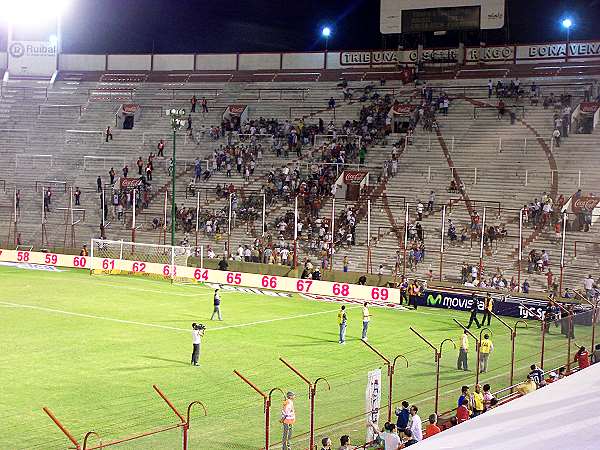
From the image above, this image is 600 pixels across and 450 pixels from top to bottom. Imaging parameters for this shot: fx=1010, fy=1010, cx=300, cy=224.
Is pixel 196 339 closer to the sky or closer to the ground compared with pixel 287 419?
closer to the sky

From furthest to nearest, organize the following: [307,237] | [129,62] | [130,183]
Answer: [129,62] → [130,183] → [307,237]

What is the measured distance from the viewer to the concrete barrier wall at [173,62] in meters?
81.6

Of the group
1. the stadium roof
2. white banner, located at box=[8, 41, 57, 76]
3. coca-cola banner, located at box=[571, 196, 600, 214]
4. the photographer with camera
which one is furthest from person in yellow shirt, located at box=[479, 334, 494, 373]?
white banner, located at box=[8, 41, 57, 76]

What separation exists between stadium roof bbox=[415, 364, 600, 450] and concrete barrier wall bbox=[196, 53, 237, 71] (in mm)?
61646

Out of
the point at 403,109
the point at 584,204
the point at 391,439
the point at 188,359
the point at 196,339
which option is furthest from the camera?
the point at 403,109

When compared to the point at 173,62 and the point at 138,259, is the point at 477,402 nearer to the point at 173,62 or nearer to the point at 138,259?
the point at 138,259

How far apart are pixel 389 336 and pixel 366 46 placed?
4416 centimetres

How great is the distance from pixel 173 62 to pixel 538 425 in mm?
67672

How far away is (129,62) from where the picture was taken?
273 ft

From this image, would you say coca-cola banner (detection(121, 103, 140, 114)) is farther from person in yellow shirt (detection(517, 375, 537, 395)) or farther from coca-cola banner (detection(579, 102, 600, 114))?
person in yellow shirt (detection(517, 375, 537, 395))

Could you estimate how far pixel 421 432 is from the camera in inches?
873

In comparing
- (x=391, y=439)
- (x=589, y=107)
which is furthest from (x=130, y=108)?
(x=391, y=439)

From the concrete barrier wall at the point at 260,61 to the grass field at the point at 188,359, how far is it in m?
29.0

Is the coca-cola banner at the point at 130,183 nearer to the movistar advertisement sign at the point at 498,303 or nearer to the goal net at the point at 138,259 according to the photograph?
the goal net at the point at 138,259
